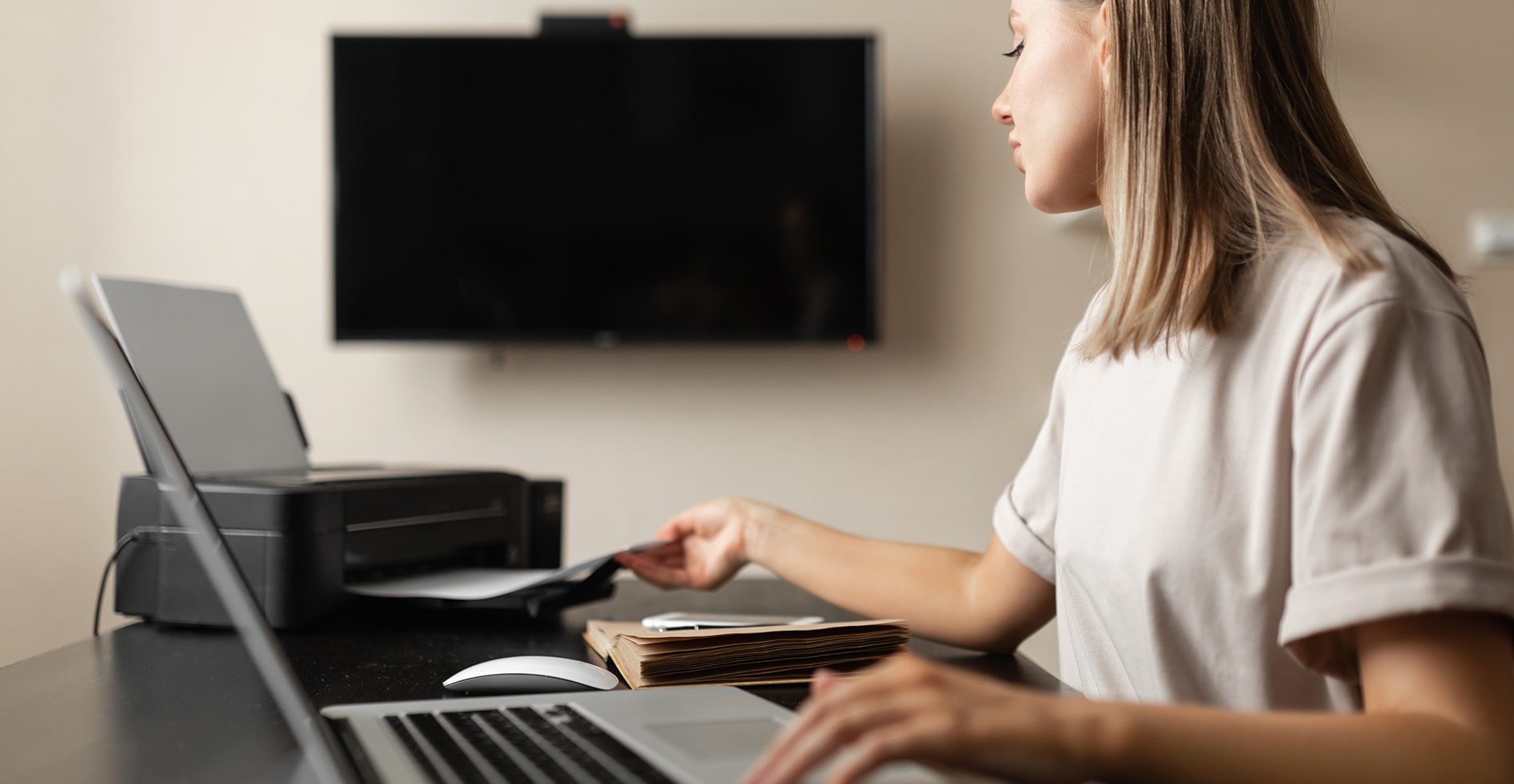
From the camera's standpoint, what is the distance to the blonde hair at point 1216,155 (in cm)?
71

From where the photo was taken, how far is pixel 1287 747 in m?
0.48

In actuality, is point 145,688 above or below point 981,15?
below

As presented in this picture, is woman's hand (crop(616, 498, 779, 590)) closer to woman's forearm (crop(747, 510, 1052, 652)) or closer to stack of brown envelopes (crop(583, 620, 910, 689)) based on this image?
woman's forearm (crop(747, 510, 1052, 652))

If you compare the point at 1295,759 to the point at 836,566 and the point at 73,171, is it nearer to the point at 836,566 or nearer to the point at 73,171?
the point at 836,566

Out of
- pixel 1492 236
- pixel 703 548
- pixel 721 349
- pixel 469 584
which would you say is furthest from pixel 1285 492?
pixel 1492 236

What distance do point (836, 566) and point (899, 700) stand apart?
66cm

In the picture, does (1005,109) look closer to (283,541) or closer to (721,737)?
(721,737)

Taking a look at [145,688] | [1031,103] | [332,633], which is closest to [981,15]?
[1031,103]

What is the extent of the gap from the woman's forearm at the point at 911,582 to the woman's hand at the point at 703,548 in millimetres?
14

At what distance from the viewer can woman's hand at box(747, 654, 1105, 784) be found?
0.39m

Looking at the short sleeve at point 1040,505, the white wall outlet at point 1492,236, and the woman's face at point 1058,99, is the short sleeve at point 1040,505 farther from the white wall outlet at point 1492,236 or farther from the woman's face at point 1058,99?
the white wall outlet at point 1492,236

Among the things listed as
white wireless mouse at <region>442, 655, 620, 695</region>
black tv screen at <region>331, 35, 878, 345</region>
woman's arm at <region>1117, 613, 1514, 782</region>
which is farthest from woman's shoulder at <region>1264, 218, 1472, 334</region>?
black tv screen at <region>331, 35, 878, 345</region>

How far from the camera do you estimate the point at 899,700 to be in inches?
16.0

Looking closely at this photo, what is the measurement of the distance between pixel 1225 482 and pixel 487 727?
463 mm
